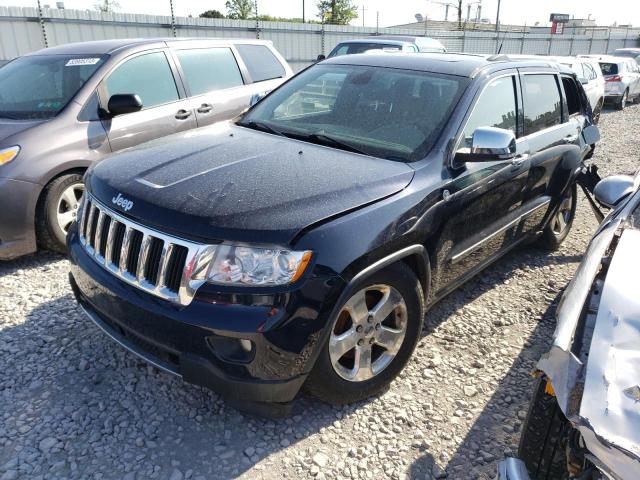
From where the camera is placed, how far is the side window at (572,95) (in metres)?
4.71

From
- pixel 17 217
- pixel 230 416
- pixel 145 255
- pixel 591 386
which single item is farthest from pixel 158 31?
pixel 591 386

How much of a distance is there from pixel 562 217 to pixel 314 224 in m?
3.67

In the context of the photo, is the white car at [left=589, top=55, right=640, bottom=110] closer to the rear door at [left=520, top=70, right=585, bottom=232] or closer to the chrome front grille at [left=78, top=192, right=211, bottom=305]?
the rear door at [left=520, top=70, right=585, bottom=232]

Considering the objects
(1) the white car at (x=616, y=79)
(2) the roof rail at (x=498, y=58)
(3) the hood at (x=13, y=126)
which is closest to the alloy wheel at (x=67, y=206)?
(3) the hood at (x=13, y=126)

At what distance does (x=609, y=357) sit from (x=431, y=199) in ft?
4.25

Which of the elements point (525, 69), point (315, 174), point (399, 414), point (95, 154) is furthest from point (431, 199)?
point (95, 154)

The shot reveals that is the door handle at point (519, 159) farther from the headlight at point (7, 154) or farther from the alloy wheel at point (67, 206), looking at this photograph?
the headlight at point (7, 154)

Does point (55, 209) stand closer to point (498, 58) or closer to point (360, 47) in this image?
point (498, 58)

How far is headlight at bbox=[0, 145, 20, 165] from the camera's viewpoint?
395 centimetres

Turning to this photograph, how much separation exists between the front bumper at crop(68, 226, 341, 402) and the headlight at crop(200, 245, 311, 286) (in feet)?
0.21

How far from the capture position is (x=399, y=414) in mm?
2729

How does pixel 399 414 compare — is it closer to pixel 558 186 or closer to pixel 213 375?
pixel 213 375

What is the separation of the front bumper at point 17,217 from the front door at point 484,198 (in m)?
3.24

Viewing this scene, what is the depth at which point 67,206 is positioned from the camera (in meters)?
4.37
